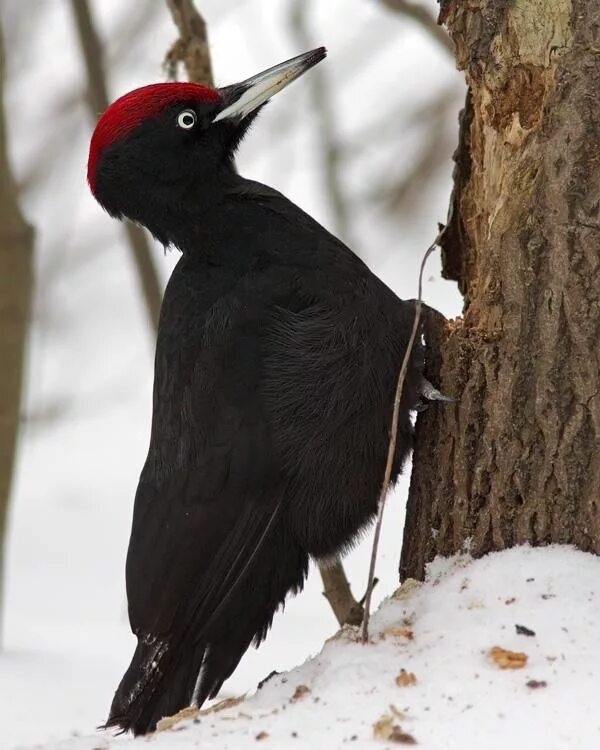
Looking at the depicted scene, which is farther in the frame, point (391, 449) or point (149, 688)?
point (149, 688)

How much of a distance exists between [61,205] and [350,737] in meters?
7.89

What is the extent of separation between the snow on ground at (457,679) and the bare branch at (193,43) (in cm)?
229

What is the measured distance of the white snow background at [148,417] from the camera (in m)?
2.71

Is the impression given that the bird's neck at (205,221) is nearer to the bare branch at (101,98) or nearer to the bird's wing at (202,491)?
the bird's wing at (202,491)

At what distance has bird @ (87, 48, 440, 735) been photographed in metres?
3.33

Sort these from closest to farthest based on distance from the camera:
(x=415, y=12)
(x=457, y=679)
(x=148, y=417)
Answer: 1. (x=457, y=679)
2. (x=415, y=12)
3. (x=148, y=417)

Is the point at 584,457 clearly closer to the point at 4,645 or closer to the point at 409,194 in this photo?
the point at 4,645

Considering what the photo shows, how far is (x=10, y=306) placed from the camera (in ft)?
18.5

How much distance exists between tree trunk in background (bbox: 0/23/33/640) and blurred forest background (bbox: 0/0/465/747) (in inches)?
56.8

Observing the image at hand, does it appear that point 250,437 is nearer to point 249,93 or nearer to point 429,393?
point 429,393

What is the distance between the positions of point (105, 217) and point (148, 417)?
191cm

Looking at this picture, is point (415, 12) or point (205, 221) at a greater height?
point (415, 12)

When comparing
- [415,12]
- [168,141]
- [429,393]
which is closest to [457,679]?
[429,393]

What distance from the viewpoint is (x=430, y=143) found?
32.3ft
